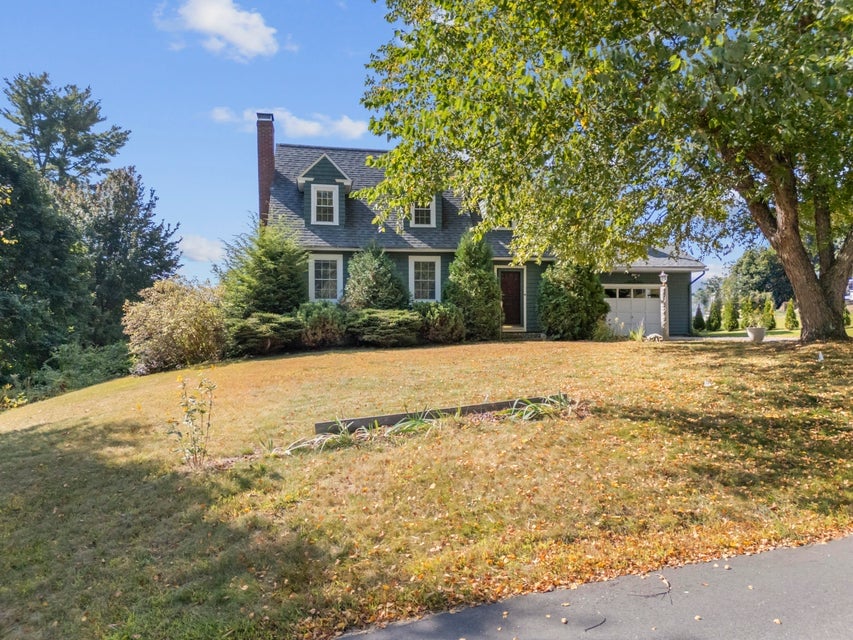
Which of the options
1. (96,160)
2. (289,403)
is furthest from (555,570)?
(96,160)

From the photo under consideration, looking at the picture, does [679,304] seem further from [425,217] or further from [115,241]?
[115,241]

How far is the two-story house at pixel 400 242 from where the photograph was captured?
59.5ft

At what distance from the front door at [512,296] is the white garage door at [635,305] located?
371cm

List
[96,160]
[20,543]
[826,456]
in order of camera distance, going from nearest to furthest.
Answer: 1. [20,543]
2. [826,456]
3. [96,160]

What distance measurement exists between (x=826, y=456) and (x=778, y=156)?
6.10 m

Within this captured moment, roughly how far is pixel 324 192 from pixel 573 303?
977 centimetres

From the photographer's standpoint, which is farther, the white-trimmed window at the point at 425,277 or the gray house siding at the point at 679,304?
the gray house siding at the point at 679,304

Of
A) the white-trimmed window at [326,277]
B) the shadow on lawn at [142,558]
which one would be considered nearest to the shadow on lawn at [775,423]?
the shadow on lawn at [142,558]

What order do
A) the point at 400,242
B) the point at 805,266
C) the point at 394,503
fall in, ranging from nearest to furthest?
the point at 394,503 < the point at 805,266 < the point at 400,242

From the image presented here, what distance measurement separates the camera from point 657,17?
6.72m

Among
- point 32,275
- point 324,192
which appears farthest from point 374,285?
point 32,275

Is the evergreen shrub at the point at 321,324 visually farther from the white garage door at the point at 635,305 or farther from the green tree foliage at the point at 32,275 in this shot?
the green tree foliage at the point at 32,275

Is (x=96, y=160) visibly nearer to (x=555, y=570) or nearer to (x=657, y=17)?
(x=657, y=17)

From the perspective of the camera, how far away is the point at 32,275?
2056 cm
